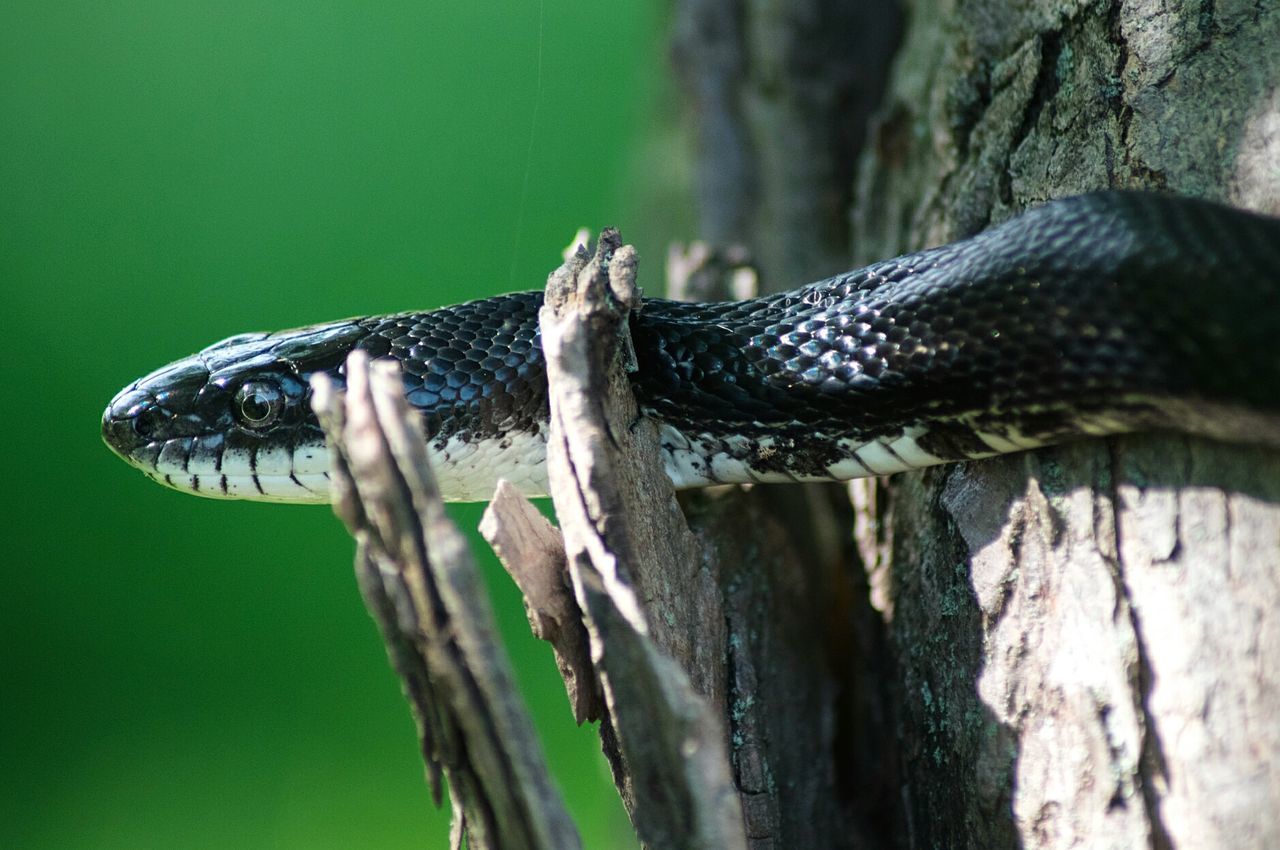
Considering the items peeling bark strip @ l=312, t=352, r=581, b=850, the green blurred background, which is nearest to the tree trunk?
peeling bark strip @ l=312, t=352, r=581, b=850

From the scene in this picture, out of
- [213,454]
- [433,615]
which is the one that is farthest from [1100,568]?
[213,454]

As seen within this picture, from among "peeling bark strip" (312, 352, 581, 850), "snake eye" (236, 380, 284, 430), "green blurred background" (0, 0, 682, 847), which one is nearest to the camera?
"peeling bark strip" (312, 352, 581, 850)

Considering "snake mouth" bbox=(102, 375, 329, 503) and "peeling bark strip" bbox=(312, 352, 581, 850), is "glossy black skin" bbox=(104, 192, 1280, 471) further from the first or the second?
"peeling bark strip" bbox=(312, 352, 581, 850)

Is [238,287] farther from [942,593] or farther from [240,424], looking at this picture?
[942,593]

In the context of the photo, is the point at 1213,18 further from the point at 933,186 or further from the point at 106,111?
the point at 106,111

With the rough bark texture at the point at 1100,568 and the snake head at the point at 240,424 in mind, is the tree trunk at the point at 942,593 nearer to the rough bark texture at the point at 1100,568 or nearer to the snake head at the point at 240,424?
the rough bark texture at the point at 1100,568

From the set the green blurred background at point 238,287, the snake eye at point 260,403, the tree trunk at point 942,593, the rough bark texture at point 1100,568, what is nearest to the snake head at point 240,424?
the snake eye at point 260,403
